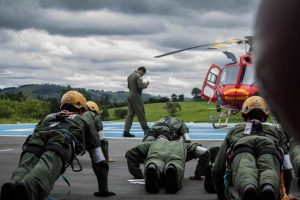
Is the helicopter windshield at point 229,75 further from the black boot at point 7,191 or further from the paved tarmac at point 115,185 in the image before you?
the black boot at point 7,191

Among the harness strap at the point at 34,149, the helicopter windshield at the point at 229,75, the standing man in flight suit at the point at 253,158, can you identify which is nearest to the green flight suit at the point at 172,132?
the standing man in flight suit at the point at 253,158

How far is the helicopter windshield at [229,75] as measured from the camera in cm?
1470

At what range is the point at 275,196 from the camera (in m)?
3.94

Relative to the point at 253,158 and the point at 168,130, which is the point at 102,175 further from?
the point at 168,130

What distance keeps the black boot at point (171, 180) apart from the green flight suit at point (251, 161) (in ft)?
1.84

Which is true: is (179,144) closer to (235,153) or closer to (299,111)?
(235,153)

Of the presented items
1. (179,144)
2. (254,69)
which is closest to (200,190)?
(179,144)

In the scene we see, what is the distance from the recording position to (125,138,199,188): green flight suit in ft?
18.3

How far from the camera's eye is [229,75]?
15.0 meters

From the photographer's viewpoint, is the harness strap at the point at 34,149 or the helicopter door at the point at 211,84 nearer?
the harness strap at the point at 34,149

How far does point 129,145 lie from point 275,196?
7.42 m

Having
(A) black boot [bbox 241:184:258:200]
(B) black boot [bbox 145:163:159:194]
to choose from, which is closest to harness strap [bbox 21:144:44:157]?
(B) black boot [bbox 145:163:159:194]

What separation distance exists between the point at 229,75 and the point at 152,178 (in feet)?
32.7

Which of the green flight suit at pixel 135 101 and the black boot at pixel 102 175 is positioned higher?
the green flight suit at pixel 135 101
